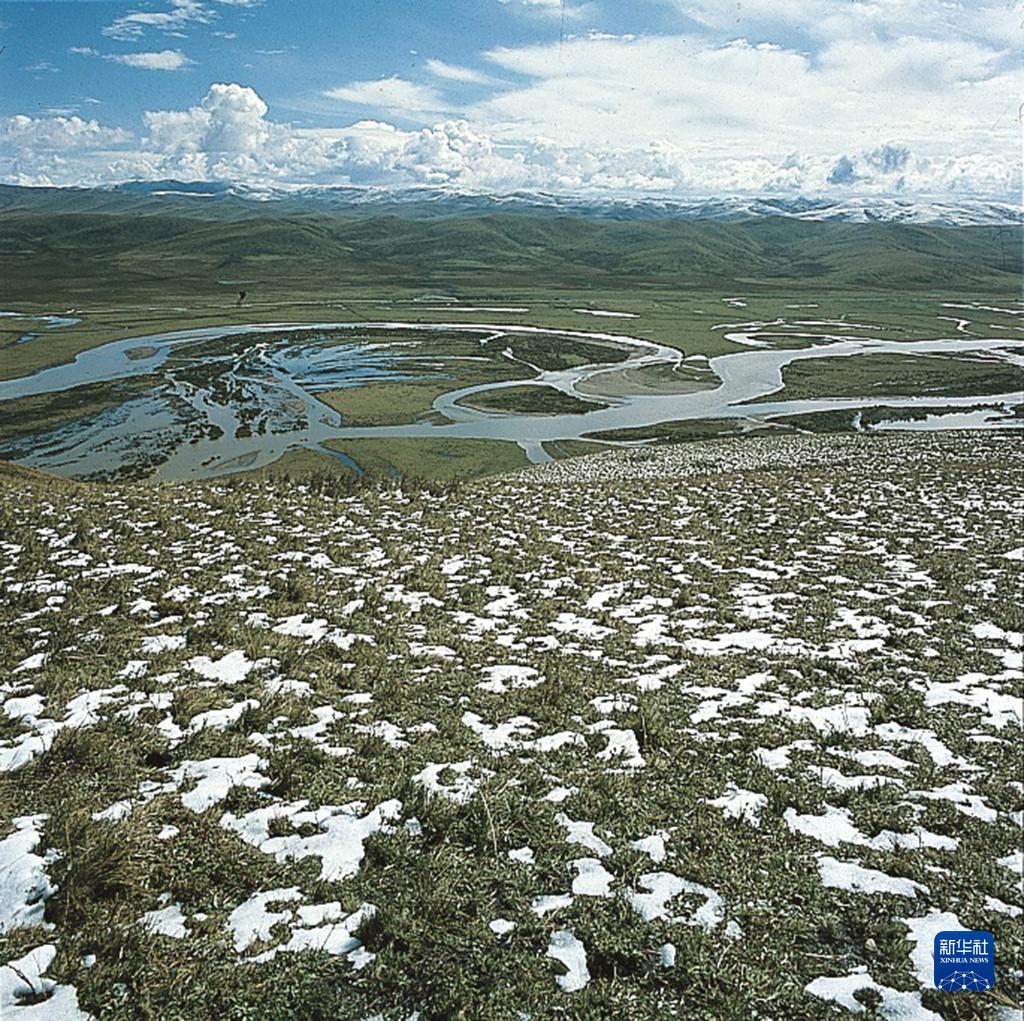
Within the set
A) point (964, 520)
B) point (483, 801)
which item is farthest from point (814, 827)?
point (964, 520)
